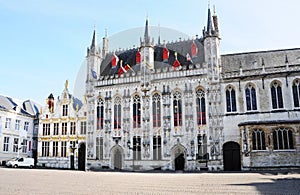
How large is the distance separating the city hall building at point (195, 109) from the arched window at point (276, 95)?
11cm

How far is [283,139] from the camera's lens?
3200 centimetres

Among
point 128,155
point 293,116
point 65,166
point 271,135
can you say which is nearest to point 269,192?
point 271,135

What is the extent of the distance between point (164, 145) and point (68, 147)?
15709 millimetres

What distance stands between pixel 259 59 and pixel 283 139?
37.6ft

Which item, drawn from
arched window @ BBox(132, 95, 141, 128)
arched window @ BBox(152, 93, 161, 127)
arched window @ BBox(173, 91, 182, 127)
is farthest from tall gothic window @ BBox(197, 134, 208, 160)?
arched window @ BBox(132, 95, 141, 128)

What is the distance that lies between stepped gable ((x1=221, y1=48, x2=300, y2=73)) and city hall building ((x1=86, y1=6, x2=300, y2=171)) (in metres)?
0.12

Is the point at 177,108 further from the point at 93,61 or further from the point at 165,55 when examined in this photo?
the point at 93,61

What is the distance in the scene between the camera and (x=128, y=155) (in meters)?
38.5

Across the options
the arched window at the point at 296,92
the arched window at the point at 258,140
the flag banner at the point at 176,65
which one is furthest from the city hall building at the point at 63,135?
the arched window at the point at 296,92

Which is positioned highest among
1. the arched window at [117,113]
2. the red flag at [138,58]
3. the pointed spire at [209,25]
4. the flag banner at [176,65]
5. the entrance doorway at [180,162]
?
the pointed spire at [209,25]

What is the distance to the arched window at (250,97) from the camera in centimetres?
3519

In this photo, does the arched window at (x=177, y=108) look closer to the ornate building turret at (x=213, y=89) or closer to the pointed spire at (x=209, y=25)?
the ornate building turret at (x=213, y=89)

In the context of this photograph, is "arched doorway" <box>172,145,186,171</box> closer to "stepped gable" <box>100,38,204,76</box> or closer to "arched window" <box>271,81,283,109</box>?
"stepped gable" <box>100,38,204,76</box>

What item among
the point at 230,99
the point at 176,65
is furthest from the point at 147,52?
the point at 230,99
